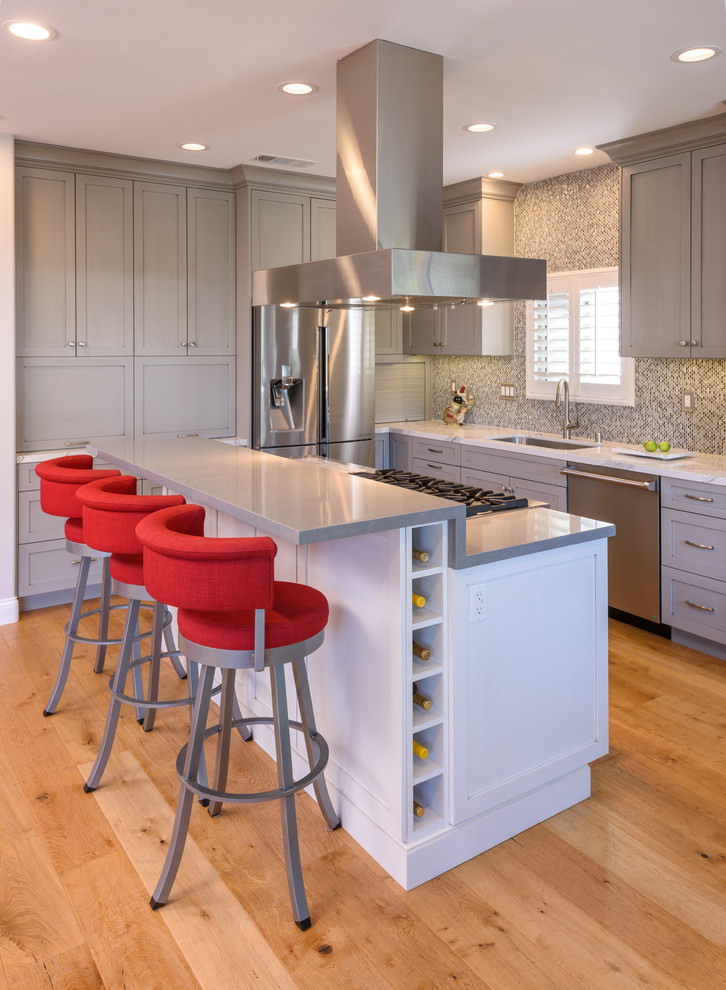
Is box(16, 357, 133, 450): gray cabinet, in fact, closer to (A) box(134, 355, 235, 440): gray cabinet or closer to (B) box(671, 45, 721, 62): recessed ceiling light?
(A) box(134, 355, 235, 440): gray cabinet

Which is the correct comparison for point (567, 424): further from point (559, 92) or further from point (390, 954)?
point (390, 954)

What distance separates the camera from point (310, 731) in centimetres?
238

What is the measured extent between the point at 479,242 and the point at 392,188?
2.64 meters

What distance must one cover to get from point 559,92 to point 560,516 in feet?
6.61

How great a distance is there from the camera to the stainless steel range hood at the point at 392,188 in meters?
2.77

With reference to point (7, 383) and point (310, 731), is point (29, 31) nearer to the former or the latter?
point (7, 383)

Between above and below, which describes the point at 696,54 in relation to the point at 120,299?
above

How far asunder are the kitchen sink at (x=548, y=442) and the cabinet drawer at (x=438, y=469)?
1.09ft

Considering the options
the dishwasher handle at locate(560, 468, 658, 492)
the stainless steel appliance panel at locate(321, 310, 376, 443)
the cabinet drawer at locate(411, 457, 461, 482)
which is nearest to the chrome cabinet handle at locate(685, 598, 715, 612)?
the dishwasher handle at locate(560, 468, 658, 492)

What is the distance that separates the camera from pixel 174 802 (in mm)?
2666

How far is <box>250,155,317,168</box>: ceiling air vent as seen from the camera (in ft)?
15.5

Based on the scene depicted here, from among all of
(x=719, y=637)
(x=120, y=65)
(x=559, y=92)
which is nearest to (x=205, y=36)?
(x=120, y=65)

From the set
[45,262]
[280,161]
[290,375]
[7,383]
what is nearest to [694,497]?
[290,375]

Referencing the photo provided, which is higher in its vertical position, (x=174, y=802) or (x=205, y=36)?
(x=205, y=36)
